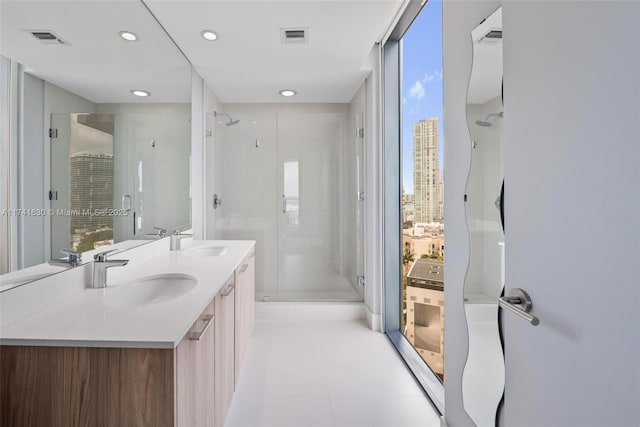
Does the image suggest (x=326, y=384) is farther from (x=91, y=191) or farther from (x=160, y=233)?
(x=91, y=191)

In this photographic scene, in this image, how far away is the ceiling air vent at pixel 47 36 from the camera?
1.14 metres

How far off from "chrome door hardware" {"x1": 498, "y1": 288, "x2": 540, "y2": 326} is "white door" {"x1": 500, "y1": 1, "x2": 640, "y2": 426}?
0.08ft

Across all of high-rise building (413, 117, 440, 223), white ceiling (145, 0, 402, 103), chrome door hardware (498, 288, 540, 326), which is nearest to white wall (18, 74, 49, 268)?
white ceiling (145, 0, 402, 103)

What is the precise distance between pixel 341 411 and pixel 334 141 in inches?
102

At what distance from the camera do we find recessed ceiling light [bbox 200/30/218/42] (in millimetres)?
2146

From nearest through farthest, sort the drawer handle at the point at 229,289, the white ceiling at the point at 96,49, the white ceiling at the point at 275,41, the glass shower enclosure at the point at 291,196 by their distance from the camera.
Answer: the white ceiling at the point at 96,49, the drawer handle at the point at 229,289, the white ceiling at the point at 275,41, the glass shower enclosure at the point at 291,196

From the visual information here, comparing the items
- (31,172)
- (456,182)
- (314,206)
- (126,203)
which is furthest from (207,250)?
(456,182)

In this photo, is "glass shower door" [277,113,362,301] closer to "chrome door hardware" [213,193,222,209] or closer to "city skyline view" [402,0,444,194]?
"chrome door hardware" [213,193,222,209]

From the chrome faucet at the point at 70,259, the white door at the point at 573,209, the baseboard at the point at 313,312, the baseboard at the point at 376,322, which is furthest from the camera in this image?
the baseboard at the point at 313,312

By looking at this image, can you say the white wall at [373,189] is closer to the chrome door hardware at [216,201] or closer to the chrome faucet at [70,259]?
the chrome door hardware at [216,201]

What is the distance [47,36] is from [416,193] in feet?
7.27

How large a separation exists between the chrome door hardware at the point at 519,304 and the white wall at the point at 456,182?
0.40 meters

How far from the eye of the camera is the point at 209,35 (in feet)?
7.16

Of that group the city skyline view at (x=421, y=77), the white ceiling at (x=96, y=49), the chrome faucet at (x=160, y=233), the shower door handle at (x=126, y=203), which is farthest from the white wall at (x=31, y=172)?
the city skyline view at (x=421, y=77)
